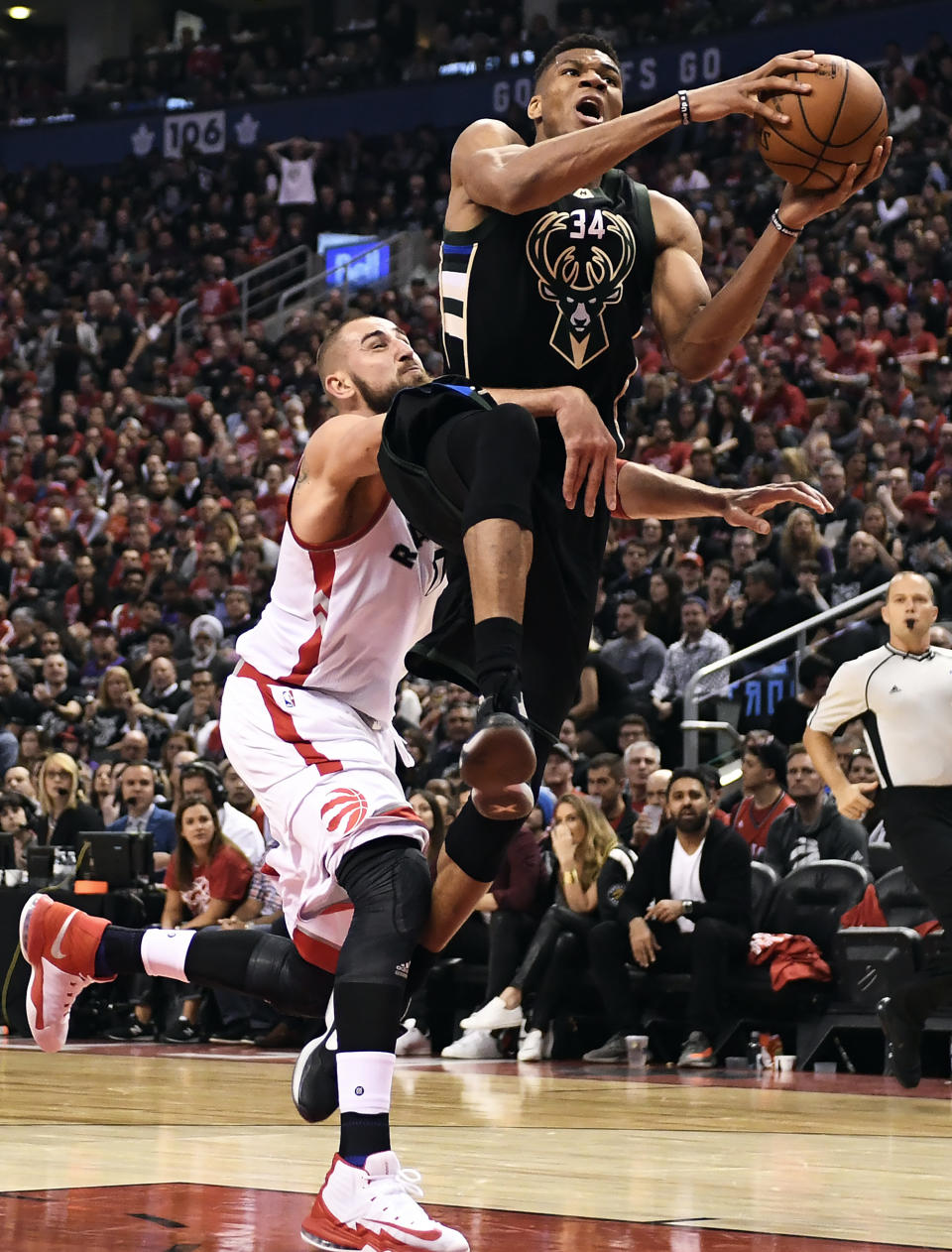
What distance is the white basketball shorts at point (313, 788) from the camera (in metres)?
3.74

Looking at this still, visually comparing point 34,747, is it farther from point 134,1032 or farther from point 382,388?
point 382,388

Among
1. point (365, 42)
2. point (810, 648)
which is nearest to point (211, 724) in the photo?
point (810, 648)

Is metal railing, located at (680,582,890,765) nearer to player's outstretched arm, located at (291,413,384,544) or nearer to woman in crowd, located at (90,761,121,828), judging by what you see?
woman in crowd, located at (90,761,121,828)

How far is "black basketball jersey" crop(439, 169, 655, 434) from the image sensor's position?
3.81m

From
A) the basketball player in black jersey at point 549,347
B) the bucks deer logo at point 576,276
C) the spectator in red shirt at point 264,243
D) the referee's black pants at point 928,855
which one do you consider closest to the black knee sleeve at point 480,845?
the basketball player in black jersey at point 549,347

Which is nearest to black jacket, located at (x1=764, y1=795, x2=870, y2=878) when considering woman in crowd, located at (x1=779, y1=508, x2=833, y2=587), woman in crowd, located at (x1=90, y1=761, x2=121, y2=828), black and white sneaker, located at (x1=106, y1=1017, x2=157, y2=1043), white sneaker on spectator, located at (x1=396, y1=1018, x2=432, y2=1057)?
white sneaker on spectator, located at (x1=396, y1=1018, x2=432, y2=1057)

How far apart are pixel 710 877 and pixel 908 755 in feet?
6.06

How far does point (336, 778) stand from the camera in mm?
3840

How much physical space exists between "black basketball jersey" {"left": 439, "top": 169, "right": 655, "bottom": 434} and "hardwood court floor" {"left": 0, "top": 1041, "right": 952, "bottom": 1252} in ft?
5.60

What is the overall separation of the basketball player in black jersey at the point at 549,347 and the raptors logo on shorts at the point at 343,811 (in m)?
0.20

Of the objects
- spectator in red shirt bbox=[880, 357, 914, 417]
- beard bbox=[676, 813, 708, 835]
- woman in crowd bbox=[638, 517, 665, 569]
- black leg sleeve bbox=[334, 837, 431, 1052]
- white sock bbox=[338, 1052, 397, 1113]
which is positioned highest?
spectator in red shirt bbox=[880, 357, 914, 417]

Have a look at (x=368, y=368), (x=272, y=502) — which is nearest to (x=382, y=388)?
Result: (x=368, y=368)

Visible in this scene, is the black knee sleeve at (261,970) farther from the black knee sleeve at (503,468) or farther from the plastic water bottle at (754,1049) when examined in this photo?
the plastic water bottle at (754,1049)

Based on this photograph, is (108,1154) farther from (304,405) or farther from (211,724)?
(304,405)
